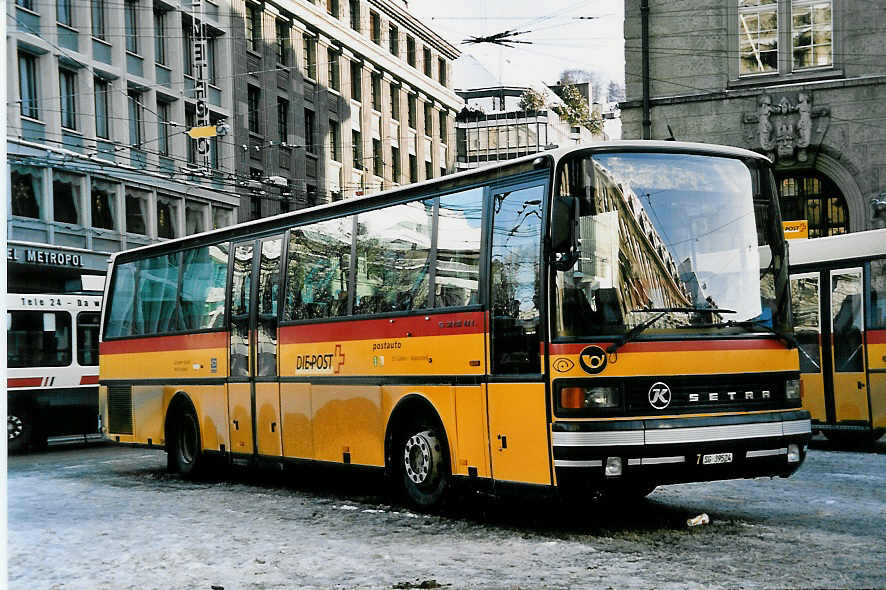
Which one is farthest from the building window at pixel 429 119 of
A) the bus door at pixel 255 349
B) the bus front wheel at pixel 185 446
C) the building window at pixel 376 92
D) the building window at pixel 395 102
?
the bus door at pixel 255 349

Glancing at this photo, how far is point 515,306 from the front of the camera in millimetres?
9758

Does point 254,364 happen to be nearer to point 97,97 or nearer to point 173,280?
point 173,280

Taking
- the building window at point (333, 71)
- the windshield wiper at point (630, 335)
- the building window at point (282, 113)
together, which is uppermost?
the building window at point (333, 71)

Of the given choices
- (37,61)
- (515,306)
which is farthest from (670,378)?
(37,61)

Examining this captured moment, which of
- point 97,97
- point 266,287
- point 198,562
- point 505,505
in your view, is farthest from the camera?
point 97,97

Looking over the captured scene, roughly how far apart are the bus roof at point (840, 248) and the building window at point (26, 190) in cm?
2094

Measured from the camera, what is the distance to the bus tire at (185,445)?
588 inches

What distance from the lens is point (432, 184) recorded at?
11.2 meters

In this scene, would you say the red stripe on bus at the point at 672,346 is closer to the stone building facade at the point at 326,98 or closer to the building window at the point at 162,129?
the building window at the point at 162,129

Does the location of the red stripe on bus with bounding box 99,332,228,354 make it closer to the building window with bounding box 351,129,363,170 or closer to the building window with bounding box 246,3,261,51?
the building window with bounding box 246,3,261,51

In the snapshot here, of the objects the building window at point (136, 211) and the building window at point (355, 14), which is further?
the building window at point (355, 14)

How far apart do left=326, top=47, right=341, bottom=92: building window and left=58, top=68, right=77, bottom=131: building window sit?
13702mm

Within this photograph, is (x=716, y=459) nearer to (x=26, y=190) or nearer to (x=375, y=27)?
(x=26, y=190)

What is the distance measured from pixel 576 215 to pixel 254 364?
5678mm
